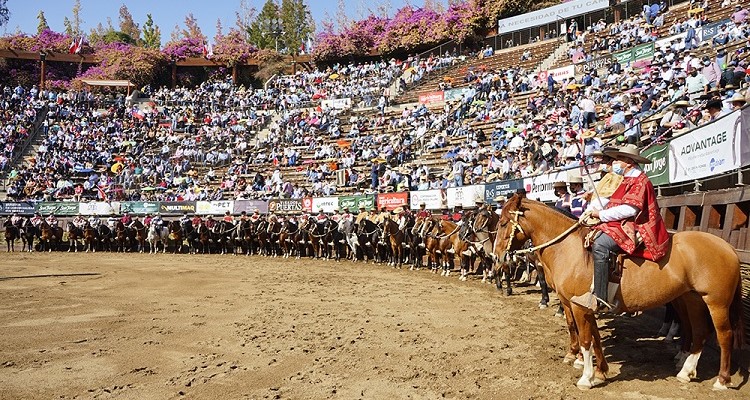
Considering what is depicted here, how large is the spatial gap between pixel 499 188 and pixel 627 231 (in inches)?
499

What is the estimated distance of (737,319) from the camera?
259 inches

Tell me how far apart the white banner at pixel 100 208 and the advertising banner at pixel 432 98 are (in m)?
18.8

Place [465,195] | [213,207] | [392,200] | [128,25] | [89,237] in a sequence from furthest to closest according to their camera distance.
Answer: [128,25] < [213,207] < [89,237] < [392,200] < [465,195]

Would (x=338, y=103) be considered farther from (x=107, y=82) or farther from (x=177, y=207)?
(x=107, y=82)

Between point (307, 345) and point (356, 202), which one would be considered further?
point (356, 202)

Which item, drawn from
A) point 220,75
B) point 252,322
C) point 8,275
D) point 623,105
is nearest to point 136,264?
point 8,275

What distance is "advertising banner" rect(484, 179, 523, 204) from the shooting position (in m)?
18.2

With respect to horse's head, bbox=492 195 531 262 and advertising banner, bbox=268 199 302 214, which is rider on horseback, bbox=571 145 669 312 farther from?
advertising banner, bbox=268 199 302 214

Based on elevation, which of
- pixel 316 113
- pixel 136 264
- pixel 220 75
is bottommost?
pixel 136 264

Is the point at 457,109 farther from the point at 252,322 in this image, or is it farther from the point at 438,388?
the point at 438,388

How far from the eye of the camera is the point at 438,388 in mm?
6711

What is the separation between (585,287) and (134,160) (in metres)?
39.0

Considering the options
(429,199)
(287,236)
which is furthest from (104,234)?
(429,199)

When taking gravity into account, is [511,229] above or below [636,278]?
above
